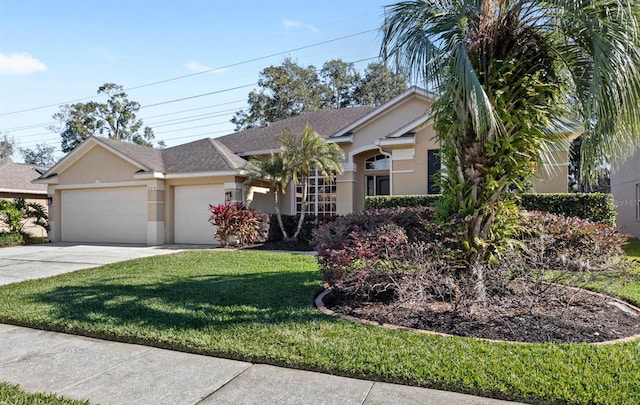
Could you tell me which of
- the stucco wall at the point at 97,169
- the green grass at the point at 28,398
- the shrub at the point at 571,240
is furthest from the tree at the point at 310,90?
the green grass at the point at 28,398

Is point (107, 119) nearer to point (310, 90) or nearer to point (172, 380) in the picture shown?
point (310, 90)

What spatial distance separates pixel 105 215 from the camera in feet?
58.4

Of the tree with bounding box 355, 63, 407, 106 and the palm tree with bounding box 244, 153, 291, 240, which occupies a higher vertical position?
the tree with bounding box 355, 63, 407, 106

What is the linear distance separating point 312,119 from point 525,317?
16625mm

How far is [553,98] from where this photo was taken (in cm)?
570

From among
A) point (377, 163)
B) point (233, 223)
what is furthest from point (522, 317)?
point (377, 163)

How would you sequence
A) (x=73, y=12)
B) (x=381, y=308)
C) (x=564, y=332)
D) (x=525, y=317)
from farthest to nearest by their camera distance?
(x=73, y=12) < (x=381, y=308) < (x=525, y=317) < (x=564, y=332)

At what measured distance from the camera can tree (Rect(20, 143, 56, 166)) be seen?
58741 mm

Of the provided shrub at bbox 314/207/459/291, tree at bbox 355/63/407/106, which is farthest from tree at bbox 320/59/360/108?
shrub at bbox 314/207/459/291

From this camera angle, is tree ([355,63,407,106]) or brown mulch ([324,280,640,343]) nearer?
brown mulch ([324,280,640,343])

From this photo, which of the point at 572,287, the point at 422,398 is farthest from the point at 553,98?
the point at 422,398

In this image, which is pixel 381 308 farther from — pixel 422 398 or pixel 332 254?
pixel 422 398

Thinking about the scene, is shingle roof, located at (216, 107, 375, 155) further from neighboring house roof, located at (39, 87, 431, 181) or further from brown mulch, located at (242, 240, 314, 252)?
brown mulch, located at (242, 240, 314, 252)

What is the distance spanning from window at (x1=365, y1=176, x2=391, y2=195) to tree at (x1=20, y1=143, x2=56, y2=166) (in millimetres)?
59238
